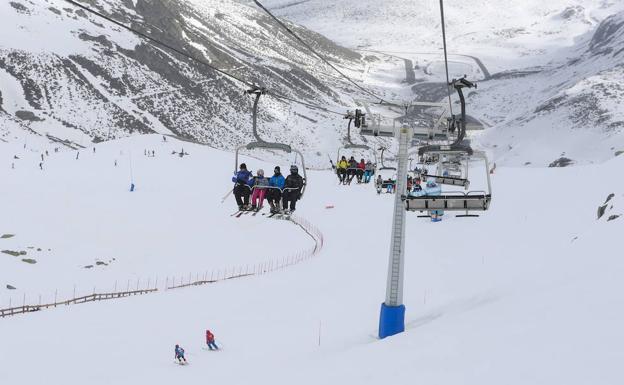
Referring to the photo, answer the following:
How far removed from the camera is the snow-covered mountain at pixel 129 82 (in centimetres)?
8831

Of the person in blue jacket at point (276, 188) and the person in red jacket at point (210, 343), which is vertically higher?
the person in blue jacket at point (276, 188)

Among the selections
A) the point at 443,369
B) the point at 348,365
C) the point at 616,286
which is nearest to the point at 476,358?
the point at 443,369

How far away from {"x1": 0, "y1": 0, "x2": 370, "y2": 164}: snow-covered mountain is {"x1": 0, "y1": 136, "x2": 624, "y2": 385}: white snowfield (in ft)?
141

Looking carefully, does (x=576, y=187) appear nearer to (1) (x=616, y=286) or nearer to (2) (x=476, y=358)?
(1) (x=616, y=286)

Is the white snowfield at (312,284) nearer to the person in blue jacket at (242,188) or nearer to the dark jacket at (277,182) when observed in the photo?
the person in blue jacket at (242,188)

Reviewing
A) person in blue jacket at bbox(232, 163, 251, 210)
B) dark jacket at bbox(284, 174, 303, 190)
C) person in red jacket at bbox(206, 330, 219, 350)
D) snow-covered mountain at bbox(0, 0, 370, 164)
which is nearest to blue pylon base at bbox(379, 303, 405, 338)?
person in red jacket at bbox(206, 330, 219, 350)

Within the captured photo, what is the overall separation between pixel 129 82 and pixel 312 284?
92.4 metres

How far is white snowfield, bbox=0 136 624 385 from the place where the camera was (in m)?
8.35

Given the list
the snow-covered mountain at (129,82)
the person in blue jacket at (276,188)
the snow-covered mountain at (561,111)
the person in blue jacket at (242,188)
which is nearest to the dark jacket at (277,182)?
the person in blue jacket at (276,188)

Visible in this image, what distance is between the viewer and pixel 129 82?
10469cm

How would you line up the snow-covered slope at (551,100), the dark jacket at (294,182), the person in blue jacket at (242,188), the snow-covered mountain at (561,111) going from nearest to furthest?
the person in blue jacket at (242,188)
the dark jacket at (294,182)
the snow-covered mountain at (561,111)
the snow-covered slope at (551,100)

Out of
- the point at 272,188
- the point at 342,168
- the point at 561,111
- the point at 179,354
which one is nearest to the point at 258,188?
the point at 272,188

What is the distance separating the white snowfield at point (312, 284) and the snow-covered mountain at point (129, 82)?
43.1m

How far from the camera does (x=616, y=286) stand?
9.16 meters
